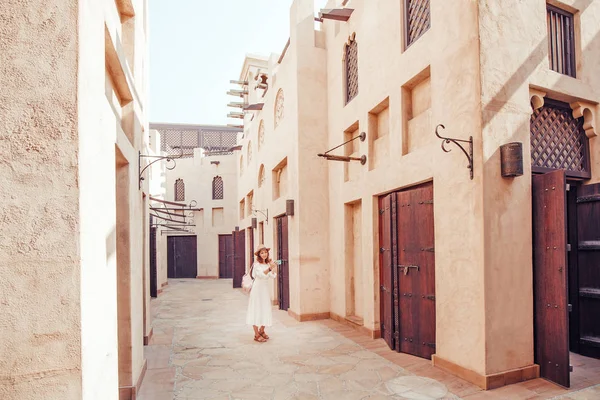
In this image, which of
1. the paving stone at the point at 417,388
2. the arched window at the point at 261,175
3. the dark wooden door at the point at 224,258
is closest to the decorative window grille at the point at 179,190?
the dark wooden door at the point at 224,258

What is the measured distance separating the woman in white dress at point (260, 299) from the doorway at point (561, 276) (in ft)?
13.4

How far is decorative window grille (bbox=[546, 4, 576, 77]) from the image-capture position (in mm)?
5496

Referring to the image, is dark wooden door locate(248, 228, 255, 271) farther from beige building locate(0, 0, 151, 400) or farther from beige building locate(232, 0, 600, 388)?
beige building locate(0, 0, 151, 400)

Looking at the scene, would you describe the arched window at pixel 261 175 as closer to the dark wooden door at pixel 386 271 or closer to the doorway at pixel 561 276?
the dark wooden door at pixel 386 271

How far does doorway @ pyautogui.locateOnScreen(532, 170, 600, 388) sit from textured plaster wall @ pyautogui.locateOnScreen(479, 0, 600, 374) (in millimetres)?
121

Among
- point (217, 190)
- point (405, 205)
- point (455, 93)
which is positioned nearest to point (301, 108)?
point (405, 205)

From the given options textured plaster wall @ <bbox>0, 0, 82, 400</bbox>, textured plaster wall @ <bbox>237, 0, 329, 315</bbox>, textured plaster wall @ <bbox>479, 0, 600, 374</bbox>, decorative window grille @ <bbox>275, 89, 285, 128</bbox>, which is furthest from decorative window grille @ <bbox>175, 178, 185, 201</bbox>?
textured plaster wall @ <bbox>0, 0, 82, 400</bbox>

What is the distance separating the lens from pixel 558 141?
556cm

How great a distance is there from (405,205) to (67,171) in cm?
485

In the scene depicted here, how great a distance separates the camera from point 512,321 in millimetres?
4766

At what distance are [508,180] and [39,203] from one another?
4.60 m

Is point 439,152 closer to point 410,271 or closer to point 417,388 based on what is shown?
point 410,271

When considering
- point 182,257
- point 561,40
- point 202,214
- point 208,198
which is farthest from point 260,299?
point 182,257

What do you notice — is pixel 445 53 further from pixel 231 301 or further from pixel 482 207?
pixel 231 301
